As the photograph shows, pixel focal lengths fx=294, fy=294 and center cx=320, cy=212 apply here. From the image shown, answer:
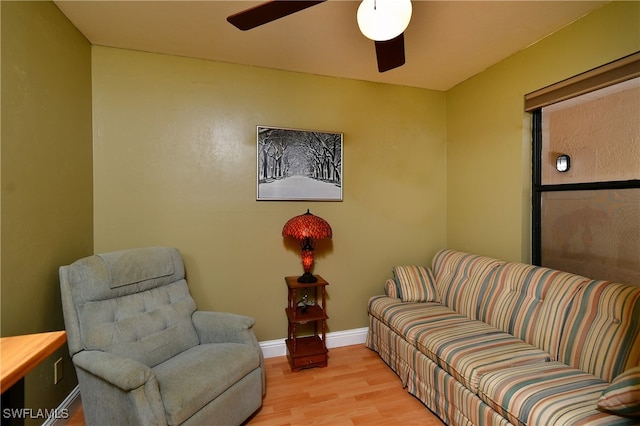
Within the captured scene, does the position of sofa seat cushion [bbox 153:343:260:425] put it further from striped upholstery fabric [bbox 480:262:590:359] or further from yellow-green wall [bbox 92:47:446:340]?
striped upholstery fabric [bbox 480:262:590:359]

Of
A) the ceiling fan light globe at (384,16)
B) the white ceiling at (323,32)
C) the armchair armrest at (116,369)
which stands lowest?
the armchair armrest at (116,369)

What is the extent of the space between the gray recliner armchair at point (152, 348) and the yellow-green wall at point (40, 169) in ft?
0.64

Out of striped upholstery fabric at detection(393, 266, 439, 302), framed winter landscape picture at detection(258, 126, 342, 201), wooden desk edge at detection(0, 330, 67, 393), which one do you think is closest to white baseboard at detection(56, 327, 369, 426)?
striped upholstery fabric at detection(393, 266, 439, 302)

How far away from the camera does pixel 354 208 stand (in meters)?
2.88

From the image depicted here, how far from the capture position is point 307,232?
2314mm

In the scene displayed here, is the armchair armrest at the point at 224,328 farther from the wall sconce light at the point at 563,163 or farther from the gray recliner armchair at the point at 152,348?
the wall sconce light at the point at 563,163

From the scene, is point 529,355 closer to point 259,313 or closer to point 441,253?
point 441,253

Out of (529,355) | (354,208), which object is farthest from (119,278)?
(529,355)

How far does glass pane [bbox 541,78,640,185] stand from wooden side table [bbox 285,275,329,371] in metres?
2.01

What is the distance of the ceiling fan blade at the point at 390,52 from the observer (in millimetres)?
1553

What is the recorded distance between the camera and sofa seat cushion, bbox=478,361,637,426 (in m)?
1.20

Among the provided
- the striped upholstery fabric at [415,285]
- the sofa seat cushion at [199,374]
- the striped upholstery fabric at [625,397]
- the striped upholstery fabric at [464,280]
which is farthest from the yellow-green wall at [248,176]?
the striped upholstery fabric at [625,397]

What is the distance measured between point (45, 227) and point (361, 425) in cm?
222

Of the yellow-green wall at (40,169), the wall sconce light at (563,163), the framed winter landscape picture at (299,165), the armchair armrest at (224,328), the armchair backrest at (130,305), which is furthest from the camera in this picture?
the framed winter landscape picture at (299,165)
